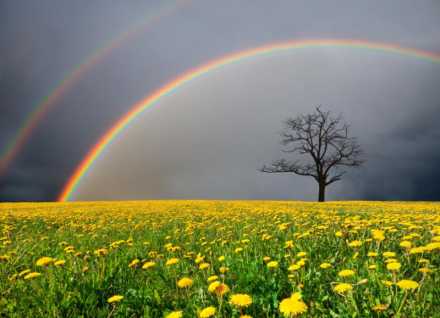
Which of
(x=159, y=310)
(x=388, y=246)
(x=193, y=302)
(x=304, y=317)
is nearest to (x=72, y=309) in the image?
(x=159, y=310)

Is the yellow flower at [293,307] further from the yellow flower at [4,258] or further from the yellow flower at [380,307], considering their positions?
the yellow flower at [4,258]

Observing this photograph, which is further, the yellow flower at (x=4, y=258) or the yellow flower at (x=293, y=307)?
the yellow flower at (x=4, y=258)

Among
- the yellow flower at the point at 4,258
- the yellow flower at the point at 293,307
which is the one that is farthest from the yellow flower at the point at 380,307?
the yellow flower at the point at 4,258

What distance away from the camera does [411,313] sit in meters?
2.11

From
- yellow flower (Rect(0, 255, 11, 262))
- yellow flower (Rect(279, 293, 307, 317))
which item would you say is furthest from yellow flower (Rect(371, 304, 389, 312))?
yellow flower (Rect(0, 255, 11, 262))

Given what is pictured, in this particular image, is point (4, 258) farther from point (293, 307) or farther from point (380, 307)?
point (380, 307)

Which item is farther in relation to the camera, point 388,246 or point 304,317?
point 388,246

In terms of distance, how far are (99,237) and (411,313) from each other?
20.0 ft

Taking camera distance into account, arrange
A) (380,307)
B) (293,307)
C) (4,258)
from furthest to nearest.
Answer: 1. (4,258)
2. (380,307)
3. (293,307)

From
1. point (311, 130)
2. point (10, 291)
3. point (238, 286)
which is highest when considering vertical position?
point (311, 130)

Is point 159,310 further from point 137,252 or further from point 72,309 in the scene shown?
point 137,252

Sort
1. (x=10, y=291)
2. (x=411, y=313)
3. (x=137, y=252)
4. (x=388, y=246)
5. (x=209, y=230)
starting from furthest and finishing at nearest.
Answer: (x=209, y=230), (x=137, y=252), (x=388, y=246), (x=10, y=291), (x=411, y=313)

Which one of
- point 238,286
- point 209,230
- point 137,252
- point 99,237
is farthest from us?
point 209,230

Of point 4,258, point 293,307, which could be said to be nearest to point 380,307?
point 293,307
